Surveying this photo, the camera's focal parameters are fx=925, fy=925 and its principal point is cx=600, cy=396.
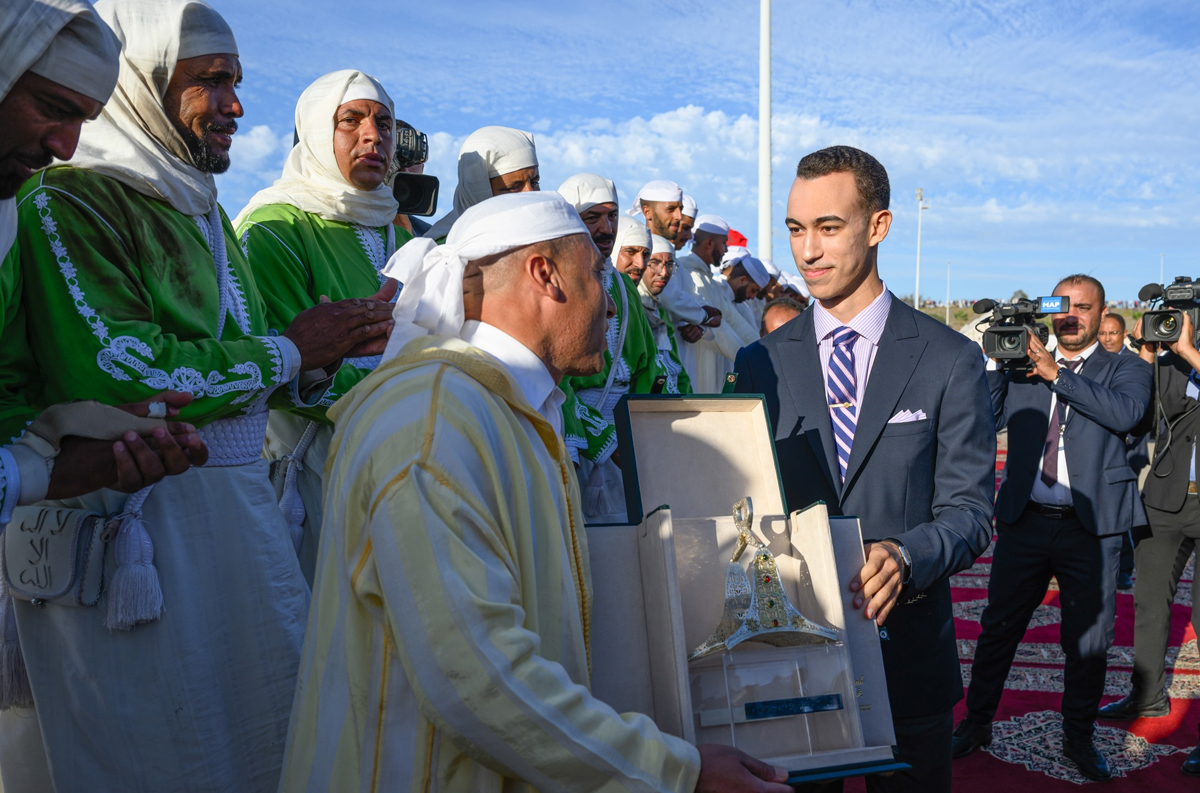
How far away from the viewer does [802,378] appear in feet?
8.28

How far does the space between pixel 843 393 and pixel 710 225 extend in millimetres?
6214

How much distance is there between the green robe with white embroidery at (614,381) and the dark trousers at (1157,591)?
111 inches

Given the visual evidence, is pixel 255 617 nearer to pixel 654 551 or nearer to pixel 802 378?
pixel 654 551

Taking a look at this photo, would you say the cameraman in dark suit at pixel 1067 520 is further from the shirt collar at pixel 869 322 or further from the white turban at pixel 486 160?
the white turban at pixel 486 160

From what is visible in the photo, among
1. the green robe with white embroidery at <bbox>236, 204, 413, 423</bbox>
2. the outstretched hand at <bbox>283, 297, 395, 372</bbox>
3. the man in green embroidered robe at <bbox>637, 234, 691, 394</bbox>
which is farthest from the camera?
the man in green embroidered robe at <bbox>637, 234, 691, 394</bbox>

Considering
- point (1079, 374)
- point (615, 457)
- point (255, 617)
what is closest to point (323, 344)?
point (255, 617)

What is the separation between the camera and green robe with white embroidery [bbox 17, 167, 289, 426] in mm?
2188

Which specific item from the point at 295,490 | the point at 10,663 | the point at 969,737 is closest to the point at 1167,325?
the point at 969,737

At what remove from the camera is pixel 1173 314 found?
4.79 metres

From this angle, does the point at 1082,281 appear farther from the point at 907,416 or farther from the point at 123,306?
the point at 123,306

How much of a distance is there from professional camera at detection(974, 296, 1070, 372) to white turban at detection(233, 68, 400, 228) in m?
2.96

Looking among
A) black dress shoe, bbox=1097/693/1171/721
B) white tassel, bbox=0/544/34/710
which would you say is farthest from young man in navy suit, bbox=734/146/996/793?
black dress shoe, bbox=1097/693/1171/721

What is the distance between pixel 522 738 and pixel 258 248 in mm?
2417

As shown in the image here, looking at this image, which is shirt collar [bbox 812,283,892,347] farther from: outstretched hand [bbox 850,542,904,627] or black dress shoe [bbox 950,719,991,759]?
black dress shoe [bbox 950,719,991,759]
